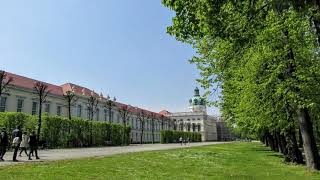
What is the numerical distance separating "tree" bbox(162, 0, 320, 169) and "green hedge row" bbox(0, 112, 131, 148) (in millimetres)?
30403

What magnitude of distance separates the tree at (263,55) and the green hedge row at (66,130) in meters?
30.4

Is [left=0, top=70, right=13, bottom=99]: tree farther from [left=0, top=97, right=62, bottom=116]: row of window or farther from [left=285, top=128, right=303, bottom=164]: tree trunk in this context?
[left=285, top=128, right=303, bottom=164]: tree trunk

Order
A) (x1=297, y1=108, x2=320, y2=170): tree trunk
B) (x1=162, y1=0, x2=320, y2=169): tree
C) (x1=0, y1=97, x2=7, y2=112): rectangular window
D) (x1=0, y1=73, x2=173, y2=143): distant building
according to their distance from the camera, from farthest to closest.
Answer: (x1=0, y1=73, x2=173, y2=143): distant building, (x1=0, y1=97, x2=7, y2=112): rectangular window, (x1=297, y1=108, x2=320, y2=170): tree trunk, (x1=162, y1=0, x2=320, y2=169): tree

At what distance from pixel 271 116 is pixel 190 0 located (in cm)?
1792

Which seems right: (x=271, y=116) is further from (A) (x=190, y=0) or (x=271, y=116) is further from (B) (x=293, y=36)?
(A) (x=190, y=0)

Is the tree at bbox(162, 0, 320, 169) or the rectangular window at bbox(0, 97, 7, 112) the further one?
the rectangular window at bbox(0, 97, 7, 112)

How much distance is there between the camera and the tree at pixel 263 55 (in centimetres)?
1232

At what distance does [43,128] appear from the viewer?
58.2 meters

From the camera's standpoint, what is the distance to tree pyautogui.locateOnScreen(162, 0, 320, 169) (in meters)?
12.3

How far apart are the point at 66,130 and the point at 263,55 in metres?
47.8

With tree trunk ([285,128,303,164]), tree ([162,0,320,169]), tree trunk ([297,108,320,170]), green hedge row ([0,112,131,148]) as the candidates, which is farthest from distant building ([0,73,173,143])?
tree trunk ([297,108,320,170])

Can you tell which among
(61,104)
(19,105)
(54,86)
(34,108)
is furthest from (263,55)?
(54,86)

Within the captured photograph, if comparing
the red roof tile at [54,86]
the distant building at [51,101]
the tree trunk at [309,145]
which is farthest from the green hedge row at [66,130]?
the tree trunk at [309,145]

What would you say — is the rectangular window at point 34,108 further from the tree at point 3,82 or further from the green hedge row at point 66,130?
the green hedge row at point 66,130
